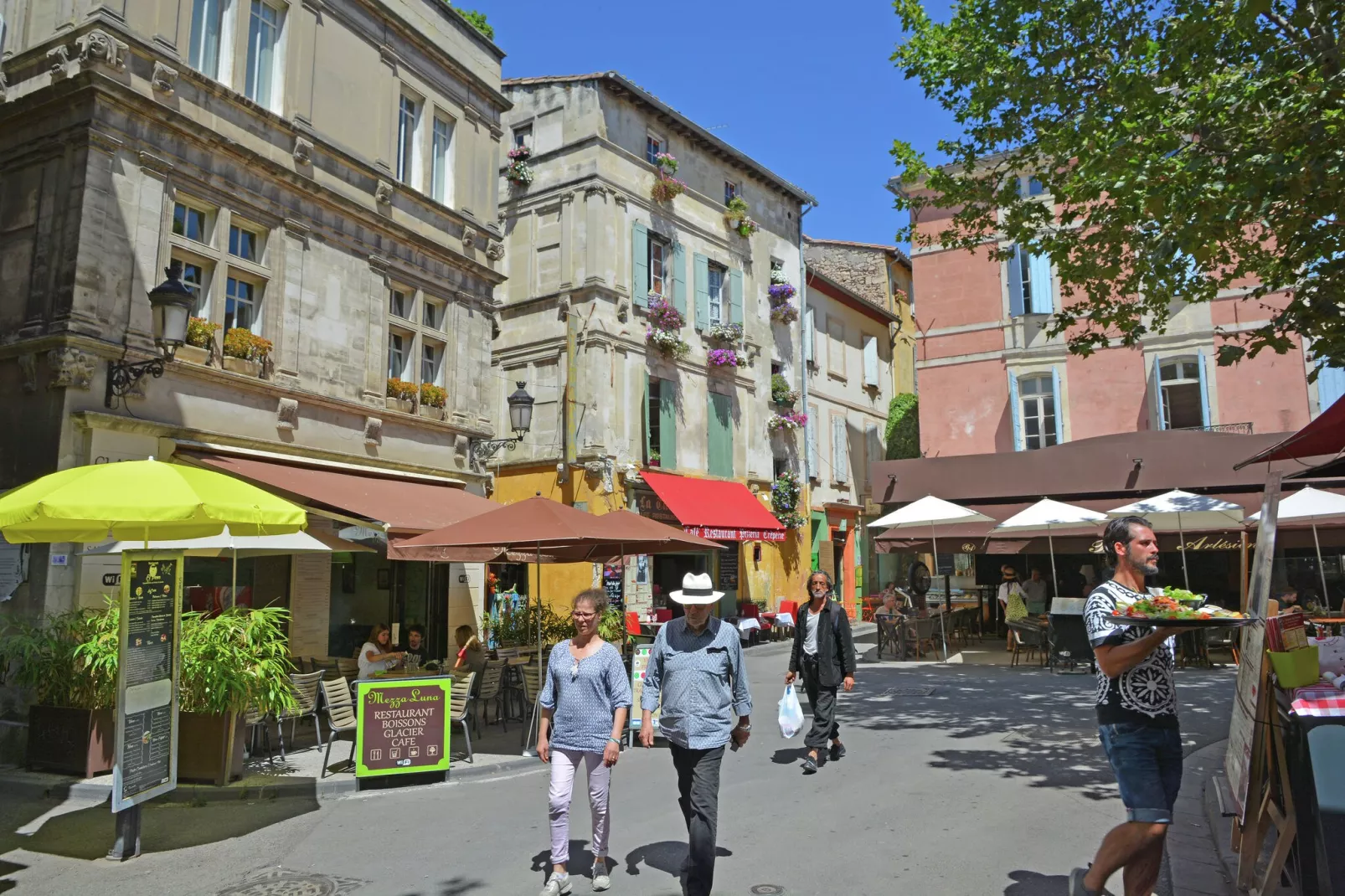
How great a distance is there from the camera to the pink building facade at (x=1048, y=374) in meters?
19.9

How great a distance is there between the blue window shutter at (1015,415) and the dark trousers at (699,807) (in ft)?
61.2

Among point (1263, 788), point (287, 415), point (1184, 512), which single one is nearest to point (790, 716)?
point (1263, 788)

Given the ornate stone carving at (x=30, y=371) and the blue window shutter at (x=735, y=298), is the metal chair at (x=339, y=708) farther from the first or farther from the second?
the blue window shutter at (x=735, y=298)

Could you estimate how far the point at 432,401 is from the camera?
15.2 m

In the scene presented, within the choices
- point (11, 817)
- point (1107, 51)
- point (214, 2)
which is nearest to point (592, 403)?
point (214, 2)

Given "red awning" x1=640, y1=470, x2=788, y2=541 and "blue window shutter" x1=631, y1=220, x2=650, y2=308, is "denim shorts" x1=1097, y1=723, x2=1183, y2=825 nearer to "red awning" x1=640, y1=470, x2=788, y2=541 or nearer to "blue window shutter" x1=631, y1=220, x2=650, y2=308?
"red awning" x1=640, y1=470, x2=788, y2=541

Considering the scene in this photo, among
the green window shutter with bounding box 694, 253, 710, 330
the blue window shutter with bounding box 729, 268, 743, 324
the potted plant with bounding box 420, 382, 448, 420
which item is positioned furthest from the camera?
the blue window shutter with bounding box 729, 268, 743, 324

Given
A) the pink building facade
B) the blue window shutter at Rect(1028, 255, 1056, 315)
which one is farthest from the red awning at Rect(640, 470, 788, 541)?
the blue window shutter at Rect(1028, 255, 1056, 315)

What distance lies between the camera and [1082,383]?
21562mm

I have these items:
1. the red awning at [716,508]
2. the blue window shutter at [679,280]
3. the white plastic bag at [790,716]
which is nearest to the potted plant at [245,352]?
the white plastic bag at [790,716]

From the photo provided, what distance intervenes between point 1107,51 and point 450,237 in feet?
33.5

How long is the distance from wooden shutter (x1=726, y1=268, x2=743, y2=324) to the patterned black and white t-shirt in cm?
2030

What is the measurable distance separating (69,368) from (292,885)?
A: 23.3 ft

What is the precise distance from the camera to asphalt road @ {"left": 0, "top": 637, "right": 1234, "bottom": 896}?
523 centimetres
